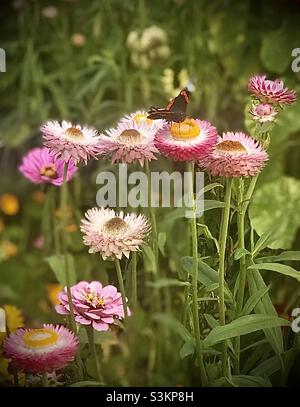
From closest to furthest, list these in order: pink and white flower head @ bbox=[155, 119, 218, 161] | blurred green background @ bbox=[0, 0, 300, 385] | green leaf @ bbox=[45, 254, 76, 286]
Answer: pink and white flower head @ bbox=[155, 119, 218, 161] → green leaf @ bbox=[45, 254, 76, 286] → blurred green background @ bbox=[0, 0, 300, 385]

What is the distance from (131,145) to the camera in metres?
0.71

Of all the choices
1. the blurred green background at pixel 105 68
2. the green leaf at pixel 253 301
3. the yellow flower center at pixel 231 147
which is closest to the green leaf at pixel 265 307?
the green leaf at pixel 253 301

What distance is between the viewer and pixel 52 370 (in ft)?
2.34

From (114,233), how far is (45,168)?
4.8 inches

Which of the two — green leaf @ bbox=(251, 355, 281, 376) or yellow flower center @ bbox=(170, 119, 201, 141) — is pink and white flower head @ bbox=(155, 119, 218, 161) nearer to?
yellow flower center @ bbox=(170, 119, 201, 141)

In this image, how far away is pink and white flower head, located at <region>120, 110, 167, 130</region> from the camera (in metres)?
0.72

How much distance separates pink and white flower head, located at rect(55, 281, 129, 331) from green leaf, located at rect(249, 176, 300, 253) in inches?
5.5

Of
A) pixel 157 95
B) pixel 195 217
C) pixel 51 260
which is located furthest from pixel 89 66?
pixel 195 217

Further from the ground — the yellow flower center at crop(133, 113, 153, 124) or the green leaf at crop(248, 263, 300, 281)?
the yellow flower center at crop(133, 113, 153, 124)

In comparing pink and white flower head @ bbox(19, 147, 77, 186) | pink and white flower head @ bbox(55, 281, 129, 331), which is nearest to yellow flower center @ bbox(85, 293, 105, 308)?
pink and white flower head @ bbox(55, 281, 129, 331)

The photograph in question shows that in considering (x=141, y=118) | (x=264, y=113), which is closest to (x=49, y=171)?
(x=141, y=118)

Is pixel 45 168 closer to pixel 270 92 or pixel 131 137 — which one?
pixel 131 137

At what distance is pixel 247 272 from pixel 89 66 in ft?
1.70

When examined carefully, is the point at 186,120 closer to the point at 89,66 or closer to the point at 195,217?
the point at 195,217
